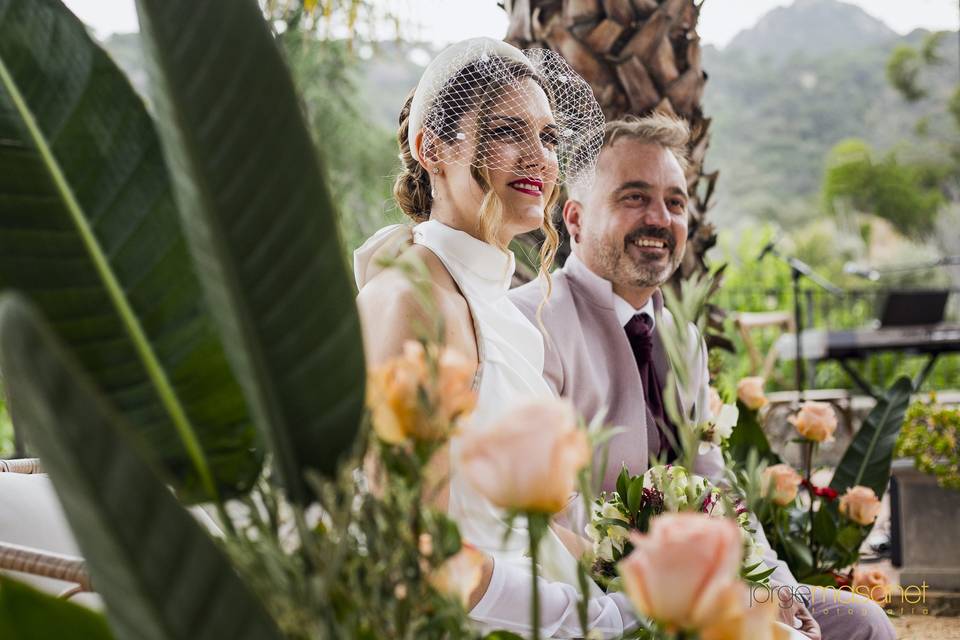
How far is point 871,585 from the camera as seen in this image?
2.33 m

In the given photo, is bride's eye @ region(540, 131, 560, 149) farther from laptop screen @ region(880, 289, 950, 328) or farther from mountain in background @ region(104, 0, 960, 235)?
mountain in background @ region(104, 0, 960, 235)

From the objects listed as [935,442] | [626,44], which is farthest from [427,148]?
[935,442]

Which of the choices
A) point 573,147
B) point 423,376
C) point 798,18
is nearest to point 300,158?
point 423,376

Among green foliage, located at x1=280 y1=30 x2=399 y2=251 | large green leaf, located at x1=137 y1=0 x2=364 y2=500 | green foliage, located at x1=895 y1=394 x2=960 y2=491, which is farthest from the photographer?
green foliage, located at x1=280 y1=30 x2=399 y2=251

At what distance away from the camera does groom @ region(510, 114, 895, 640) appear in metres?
2.35

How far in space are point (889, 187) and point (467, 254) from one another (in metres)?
34.7

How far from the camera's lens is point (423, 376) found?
597mm

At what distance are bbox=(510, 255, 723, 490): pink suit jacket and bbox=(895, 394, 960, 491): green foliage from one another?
2.17 m

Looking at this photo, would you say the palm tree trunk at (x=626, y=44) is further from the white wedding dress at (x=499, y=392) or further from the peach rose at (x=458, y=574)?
the peach rose at (x=458, y=574)

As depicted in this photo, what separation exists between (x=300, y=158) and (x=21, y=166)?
213mm

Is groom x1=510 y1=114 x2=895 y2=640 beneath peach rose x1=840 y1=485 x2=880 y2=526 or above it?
above

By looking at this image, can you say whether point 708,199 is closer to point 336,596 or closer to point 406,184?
point 406,184

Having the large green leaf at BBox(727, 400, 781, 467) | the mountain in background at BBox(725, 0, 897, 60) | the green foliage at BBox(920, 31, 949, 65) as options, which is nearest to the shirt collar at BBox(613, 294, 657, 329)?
the large green leaf at BBox(727, 400, 781, 467)

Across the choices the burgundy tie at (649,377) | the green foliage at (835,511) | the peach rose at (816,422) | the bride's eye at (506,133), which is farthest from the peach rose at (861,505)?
the bride's eye at (506,133)
